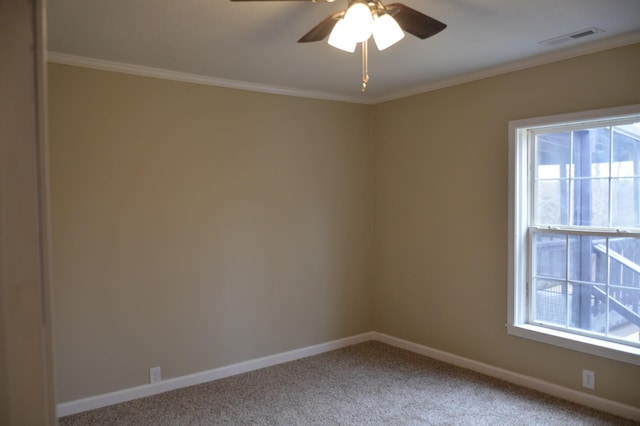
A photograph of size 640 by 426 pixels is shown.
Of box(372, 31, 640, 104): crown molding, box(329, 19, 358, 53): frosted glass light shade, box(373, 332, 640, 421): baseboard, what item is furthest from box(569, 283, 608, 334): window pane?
box(329, 19, 358, 53): frosted glass light shade

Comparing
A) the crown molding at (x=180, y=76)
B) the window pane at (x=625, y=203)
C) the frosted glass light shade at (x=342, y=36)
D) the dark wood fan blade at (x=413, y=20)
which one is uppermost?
the crown molding at (x=180, y=76)

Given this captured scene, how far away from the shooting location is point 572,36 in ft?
9.31

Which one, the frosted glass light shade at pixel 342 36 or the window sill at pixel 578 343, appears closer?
the frosted glass light shade at pixel 342 36

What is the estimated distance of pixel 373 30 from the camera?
6.67 ft

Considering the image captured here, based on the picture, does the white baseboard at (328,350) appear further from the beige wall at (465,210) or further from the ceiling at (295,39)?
the ceiling at (295,39)

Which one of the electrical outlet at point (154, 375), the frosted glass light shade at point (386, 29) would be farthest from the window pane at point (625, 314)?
the electrical outlet at point (154, 375)

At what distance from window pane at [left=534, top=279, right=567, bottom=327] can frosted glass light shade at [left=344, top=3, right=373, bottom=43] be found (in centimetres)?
249

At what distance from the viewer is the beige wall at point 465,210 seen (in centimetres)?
310

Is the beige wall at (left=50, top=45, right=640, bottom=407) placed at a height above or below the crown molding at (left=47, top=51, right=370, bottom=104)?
below

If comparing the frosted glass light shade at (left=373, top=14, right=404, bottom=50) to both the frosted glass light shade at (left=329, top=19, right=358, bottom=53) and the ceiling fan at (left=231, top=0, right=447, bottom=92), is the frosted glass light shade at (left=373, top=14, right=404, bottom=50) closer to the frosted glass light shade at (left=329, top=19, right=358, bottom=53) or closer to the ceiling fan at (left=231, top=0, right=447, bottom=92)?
the ceiling fan at (left=231, top=0, right=447, bottom=92)

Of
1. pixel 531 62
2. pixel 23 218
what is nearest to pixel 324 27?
pixel 23 218

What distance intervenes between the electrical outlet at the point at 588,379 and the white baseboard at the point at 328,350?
64 mm

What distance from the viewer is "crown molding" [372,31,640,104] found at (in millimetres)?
2893

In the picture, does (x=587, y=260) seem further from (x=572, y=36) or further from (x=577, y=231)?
(x=572, y=36)
